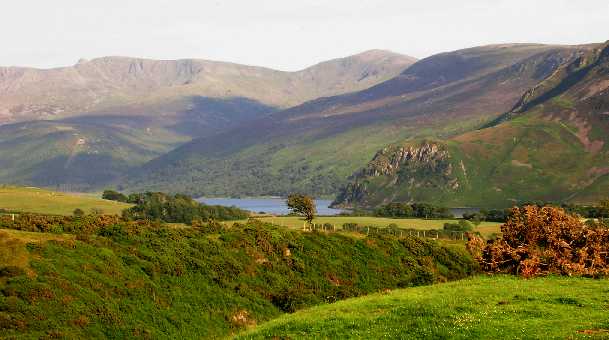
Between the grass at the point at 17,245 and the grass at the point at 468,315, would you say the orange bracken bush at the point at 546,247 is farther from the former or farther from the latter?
the grass at the point at 17,245

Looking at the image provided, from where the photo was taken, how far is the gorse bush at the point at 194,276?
60125 mm

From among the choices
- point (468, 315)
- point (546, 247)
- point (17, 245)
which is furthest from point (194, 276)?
point (468, 315)

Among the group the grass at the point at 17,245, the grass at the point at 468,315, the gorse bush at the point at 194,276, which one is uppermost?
the grass at the point at 468,315

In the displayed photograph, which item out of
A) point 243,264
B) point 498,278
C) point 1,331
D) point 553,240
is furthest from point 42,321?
point 553,240

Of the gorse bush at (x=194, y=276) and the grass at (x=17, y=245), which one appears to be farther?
the grass at (x=17, y=245)

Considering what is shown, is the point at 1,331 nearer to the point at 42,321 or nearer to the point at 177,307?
the point at 42,321

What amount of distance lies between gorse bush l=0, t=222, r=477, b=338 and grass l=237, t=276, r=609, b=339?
75.8ft

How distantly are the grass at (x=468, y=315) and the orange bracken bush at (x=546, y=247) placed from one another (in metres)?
5.57

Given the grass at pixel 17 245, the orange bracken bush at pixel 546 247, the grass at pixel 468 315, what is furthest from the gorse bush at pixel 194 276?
the grass at pixel 468 315

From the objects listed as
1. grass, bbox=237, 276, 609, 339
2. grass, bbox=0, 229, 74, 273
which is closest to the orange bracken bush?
grass, bbox=237, 276, 609, 339

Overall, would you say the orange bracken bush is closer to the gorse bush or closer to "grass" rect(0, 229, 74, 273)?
the gorse bush

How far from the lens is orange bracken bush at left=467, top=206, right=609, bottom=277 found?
53.5 m

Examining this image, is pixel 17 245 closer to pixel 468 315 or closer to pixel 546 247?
pixel 468 315

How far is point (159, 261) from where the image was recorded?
76.6m
